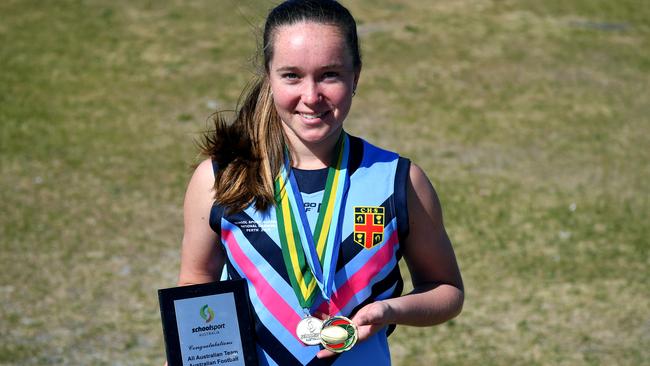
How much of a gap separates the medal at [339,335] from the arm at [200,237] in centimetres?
49

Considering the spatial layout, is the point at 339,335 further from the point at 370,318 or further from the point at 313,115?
the point at 313,115

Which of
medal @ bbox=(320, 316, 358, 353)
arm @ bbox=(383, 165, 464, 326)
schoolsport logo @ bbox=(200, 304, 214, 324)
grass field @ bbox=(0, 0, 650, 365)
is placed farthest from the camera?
grass field @ bbox=(0, 0, 650, 365)

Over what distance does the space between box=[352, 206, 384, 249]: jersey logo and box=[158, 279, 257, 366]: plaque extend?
38 centimetres

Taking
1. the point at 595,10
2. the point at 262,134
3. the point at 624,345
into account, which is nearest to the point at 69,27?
the point at 595,10

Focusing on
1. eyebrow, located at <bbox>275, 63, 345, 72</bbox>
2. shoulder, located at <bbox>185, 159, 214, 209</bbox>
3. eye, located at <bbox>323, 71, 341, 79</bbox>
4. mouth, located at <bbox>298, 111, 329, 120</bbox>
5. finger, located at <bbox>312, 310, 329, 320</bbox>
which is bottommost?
finger, located at <bbox>312, 310, 329, 320</bbox>

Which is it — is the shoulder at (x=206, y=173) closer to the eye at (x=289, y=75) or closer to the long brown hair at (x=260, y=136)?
the long brown hair at (x=260, y=136)

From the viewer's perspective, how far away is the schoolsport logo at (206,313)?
266cm

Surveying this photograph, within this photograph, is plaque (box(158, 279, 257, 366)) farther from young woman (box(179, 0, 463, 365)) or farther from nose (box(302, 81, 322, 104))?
nose (box(302, 81, 322, 104))

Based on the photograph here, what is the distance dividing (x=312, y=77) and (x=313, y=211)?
0.40m

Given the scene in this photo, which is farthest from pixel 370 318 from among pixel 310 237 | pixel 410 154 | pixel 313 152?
pixel 410 154

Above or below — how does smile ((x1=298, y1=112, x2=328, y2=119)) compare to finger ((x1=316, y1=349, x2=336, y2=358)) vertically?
above

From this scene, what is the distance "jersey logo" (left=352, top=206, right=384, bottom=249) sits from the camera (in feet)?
8.86

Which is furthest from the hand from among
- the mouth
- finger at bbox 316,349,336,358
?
the mouth

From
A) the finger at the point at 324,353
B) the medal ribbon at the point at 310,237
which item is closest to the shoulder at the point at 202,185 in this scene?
the medal ribbon at the point at 310,237
